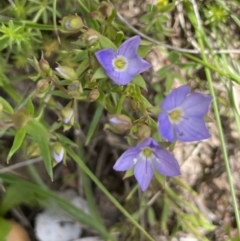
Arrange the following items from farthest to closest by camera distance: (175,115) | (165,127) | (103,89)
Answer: (103,89)
(175,115)
(165,127)

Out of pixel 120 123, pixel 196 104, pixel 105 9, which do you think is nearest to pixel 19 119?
pixel 120 123

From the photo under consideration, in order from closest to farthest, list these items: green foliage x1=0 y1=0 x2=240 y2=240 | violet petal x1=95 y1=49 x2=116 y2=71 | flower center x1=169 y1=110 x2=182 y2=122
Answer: violet petal x1=95 y1=49 x2=116 y2=71 < flower center x1=169 y1=110 x2=182 y2=122 < green foliage x1=0 y1=0 x2=240 y2=240

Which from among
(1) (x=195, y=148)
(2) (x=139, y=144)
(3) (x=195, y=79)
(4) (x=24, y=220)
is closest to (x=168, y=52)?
(3) (x=195, y=79)

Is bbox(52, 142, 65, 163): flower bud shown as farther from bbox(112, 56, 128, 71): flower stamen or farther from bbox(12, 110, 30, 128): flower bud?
bbox(112, 56, 128, 71): flower stamen

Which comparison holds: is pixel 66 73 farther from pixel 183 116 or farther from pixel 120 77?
pixel 183 116

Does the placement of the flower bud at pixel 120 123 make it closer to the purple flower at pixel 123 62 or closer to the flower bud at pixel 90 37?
the purple flower at pixel 123 62

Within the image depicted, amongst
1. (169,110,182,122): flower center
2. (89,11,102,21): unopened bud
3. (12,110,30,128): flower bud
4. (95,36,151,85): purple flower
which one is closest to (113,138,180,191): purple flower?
(169,110,182,122): flower center
